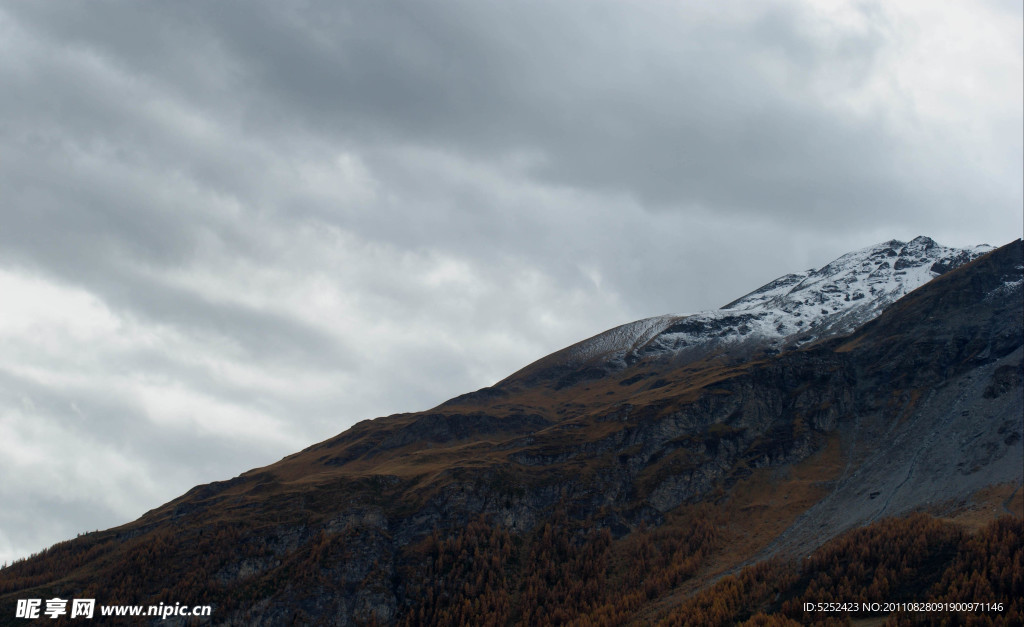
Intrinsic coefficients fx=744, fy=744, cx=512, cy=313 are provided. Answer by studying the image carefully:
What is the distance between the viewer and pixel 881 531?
15338cm

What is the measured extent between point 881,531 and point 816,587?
23107 mm

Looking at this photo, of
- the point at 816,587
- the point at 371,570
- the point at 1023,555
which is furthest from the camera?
the point at 371,570

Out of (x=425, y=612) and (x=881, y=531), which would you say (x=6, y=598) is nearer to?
(x=425, y=612)

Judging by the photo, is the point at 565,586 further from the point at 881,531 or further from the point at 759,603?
the point at 881,531

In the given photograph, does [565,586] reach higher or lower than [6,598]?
lower

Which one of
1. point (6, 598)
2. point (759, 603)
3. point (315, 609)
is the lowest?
point (759, 603)

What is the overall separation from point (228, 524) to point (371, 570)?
4068cm

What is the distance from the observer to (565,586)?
17638 centimetres

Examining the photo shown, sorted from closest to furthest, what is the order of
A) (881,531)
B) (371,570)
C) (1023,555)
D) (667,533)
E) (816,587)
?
(1023,555)
(816,587)
(881,531)
(371,570)
(667,533)

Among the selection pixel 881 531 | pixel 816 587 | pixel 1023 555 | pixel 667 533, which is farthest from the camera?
pixel 667 533

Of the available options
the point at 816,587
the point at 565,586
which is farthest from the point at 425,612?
the point at 816,587

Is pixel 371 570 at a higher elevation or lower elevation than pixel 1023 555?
higher

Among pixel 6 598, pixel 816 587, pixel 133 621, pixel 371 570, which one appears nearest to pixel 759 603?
pixel 816 587

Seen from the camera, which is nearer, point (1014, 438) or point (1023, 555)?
point (1023, 555)
